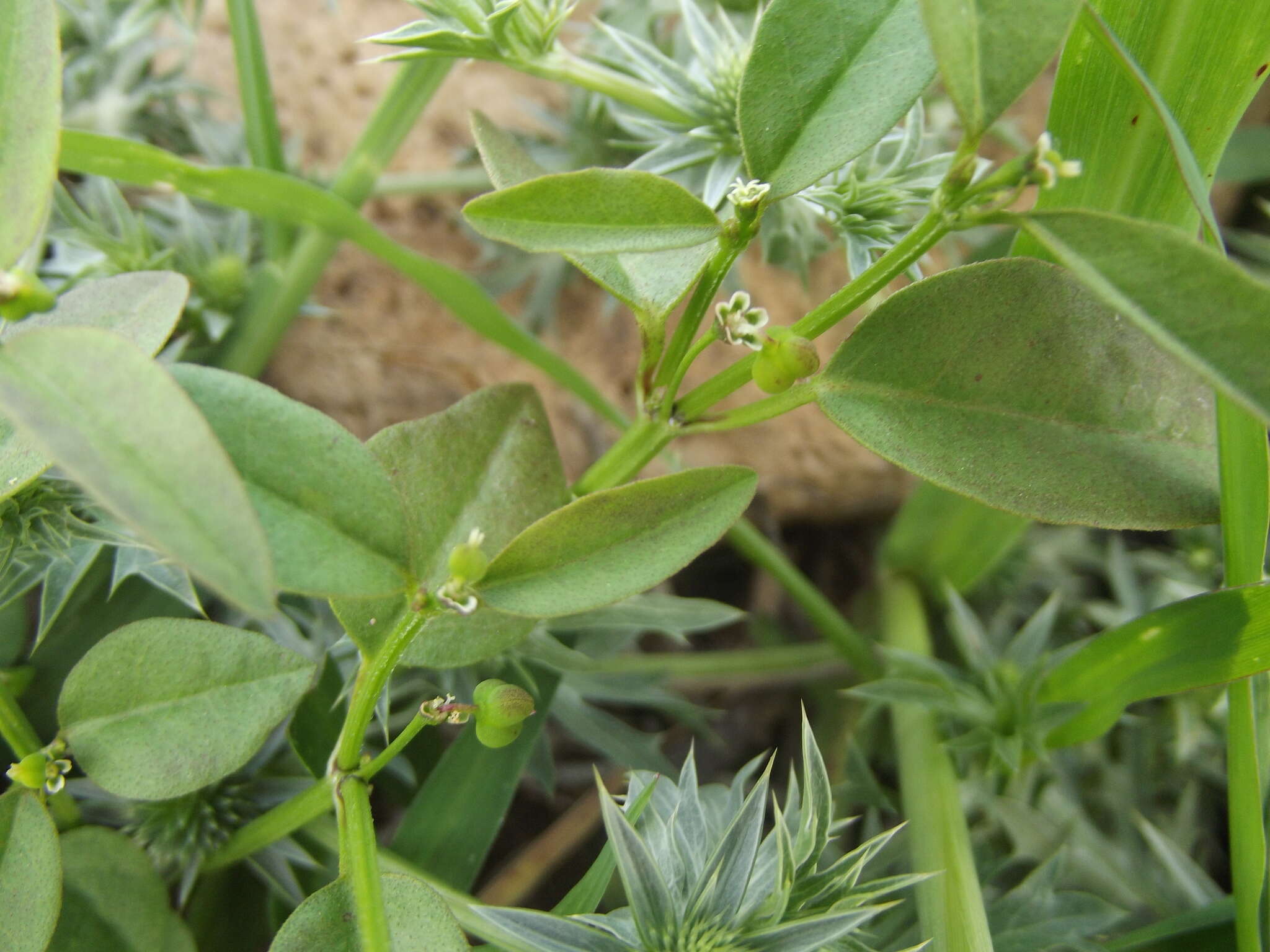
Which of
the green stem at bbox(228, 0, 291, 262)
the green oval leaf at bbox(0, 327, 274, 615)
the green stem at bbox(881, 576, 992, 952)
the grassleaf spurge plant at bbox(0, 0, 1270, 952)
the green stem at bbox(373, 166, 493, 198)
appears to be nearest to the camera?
the green oval leaf at bbox(0, 327, 274, 615)

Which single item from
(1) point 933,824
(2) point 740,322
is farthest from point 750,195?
(1) point 933,824

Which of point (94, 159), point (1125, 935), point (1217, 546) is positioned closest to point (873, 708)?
point (1125, 935)

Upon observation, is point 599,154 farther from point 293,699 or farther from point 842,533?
point 293,699

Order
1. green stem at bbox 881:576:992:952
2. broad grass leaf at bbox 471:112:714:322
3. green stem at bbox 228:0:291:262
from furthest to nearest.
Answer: green stem at bbox 228:0:291:262 < green stem at bbox 881:576:992:952 < broad grass leaf at bbox 471:112:714:322

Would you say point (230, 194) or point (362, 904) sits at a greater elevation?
point (230, 194)

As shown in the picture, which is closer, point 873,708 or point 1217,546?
point 873,708

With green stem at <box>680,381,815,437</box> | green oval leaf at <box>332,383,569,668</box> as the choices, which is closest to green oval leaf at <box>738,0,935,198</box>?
green stem at <box>680,381,815,437</box>

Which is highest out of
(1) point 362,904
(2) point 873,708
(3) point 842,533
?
(1) point 362,904

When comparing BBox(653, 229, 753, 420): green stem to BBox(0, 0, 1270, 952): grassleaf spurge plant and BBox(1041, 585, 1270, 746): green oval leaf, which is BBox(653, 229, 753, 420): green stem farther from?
BBox(1041, 585, 1270, 746): green oval leaf
